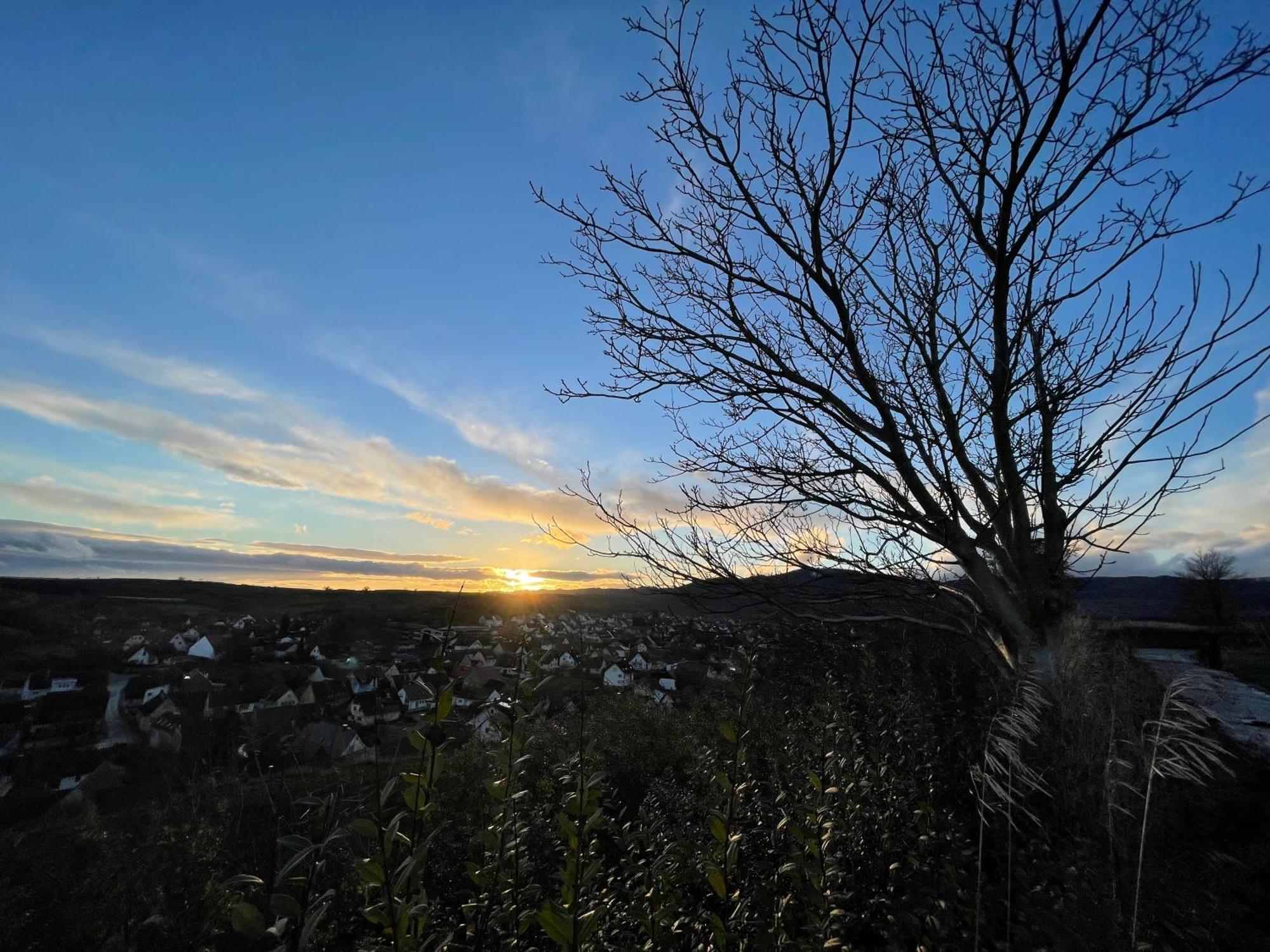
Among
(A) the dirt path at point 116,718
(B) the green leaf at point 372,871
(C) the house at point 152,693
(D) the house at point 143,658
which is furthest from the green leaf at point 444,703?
(D) the house at point 143,658

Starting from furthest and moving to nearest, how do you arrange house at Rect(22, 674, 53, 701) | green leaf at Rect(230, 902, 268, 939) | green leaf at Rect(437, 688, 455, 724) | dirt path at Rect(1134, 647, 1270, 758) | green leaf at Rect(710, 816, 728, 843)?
1. house at Rect(22, 674, 53, 701)
2. dirt path at Rect(1134, 647, 1270, 758)
3. green leaf at Rect(710, 816, 728, 843)
4. green leaf at Rect(437, 688, 455, 724)
5. green leaf at Rect(230, 902, 268, 939)

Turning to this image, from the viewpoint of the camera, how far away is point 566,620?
2645 millimetres

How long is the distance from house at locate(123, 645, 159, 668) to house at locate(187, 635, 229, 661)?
149 cm

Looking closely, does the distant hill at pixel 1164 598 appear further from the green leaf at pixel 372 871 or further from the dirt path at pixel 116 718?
the dirt path at pixel 116 718

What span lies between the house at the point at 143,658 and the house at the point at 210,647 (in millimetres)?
1486

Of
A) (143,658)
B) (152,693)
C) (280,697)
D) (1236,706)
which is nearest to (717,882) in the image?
(1236,706)

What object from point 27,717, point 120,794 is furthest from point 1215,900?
point 27,717

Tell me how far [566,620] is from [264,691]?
2652cm

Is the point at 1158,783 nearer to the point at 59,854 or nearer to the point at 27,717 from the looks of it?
the point at 59,854

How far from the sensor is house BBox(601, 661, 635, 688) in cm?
1146

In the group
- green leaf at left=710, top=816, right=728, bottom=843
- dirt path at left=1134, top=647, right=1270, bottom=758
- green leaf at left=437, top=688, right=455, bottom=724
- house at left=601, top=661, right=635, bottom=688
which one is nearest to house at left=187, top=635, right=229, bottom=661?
house at left=601, top=661, right=635, bottom=688

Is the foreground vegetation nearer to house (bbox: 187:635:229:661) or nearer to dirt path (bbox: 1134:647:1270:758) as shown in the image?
dirt path (bbox: 1134:647:1270:758)

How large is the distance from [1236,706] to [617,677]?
40.3 ft

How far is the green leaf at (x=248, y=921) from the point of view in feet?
3.08
